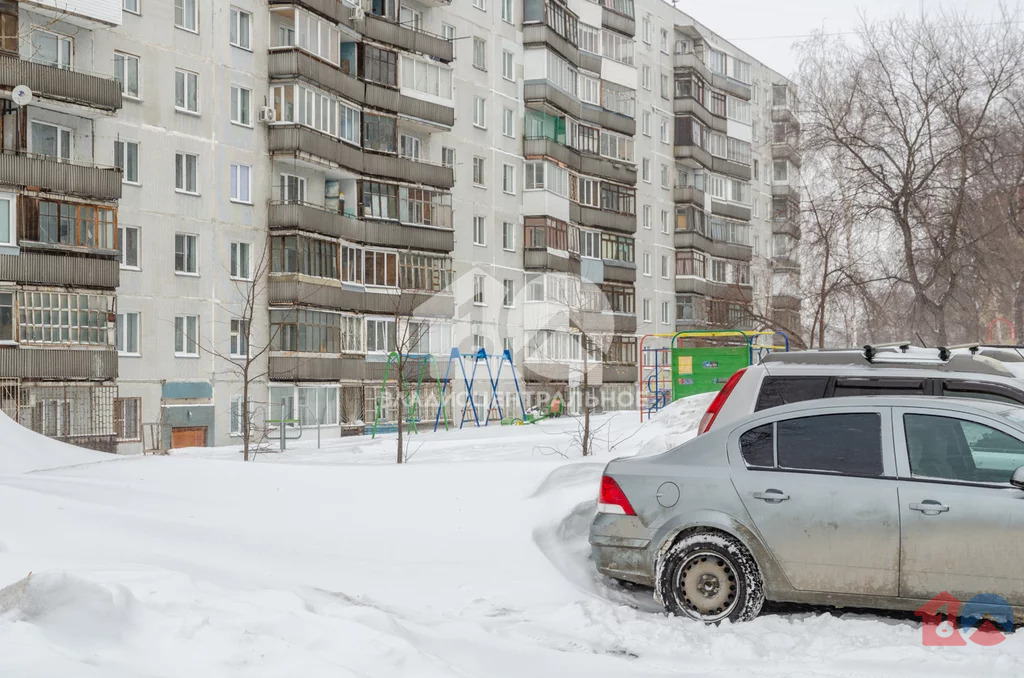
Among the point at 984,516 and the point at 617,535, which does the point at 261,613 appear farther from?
the point at 984,516

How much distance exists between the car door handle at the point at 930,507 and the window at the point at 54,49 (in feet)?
102

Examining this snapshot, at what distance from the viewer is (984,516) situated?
731 cm

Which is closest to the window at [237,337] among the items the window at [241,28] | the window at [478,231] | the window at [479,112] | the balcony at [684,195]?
the window at [241,28]

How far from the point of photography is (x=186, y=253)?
123ft

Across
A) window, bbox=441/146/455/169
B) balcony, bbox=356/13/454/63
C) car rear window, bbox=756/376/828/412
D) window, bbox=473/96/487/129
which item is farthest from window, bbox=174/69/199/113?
car rear window, bbox=756/376/828/412

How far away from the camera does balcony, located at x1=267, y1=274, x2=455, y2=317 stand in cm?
3984

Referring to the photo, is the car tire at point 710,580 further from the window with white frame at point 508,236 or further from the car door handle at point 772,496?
the window with white frame at point 508,236

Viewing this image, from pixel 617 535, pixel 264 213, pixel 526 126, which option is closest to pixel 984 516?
pixel 617 535

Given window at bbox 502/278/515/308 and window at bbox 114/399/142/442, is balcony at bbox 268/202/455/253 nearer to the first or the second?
window at bbox 502/278/515/308

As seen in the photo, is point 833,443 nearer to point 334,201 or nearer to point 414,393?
point 334,201

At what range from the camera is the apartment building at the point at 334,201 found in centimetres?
3397

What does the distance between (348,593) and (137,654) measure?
8.10 ft

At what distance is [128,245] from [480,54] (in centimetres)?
2211

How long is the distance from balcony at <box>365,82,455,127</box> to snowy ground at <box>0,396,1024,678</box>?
114 ft
